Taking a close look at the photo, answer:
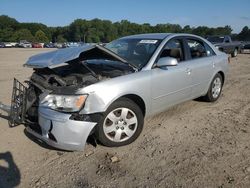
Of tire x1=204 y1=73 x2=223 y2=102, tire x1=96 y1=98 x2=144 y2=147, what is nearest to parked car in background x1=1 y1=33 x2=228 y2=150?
tire x1=96 y1=98 x2=144 y2=147

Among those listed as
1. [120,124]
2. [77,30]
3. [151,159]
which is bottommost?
[151,159]

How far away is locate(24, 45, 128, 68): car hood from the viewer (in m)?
4.39

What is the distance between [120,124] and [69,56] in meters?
1.20

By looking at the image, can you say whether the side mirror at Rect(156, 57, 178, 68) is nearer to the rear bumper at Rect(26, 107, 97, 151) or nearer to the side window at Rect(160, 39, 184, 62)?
the side window at Rect(160, 39, 184, 62)

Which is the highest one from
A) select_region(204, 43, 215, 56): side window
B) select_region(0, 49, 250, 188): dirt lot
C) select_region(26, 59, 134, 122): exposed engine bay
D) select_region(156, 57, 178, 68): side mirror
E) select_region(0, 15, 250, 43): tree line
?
select_region(0, 15, 250, 43): tree line

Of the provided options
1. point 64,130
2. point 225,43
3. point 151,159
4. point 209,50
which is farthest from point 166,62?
point 225,43

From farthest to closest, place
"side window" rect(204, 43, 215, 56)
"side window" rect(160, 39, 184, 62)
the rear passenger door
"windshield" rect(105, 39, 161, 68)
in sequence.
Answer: "side window" rect(204, 43, 215, 56) < the rear passenger door < "side window" rect(160, 39, 184, 62) < "windshield" rect(105, 39, 161, 68)

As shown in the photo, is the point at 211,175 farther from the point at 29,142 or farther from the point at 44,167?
the point at 29,142

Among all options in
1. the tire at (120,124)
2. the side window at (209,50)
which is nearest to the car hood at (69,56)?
the tire at (120,124)

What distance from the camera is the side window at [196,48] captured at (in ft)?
19.9

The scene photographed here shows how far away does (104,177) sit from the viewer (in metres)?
3.69

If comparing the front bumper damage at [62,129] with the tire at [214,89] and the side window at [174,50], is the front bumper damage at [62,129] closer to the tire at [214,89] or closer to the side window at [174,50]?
the side window at [174,50]

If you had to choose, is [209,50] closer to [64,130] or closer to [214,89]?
[214,89]

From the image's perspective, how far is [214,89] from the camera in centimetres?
687
